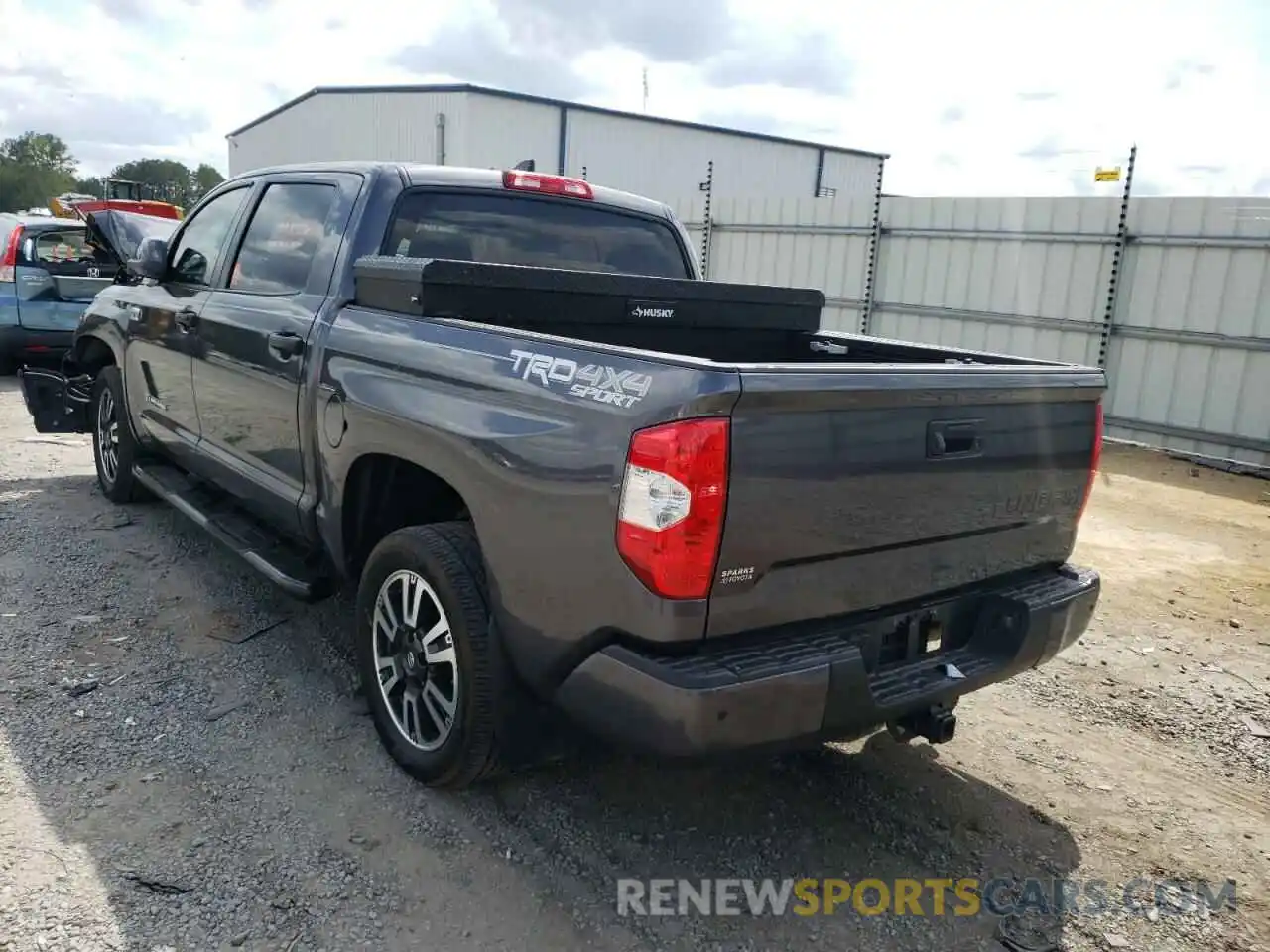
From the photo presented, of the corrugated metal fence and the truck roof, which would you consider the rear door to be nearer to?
the truck roof

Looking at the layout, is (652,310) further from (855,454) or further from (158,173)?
(158,173)

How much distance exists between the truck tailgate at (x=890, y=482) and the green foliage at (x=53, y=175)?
226ft

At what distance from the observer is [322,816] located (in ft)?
9.99

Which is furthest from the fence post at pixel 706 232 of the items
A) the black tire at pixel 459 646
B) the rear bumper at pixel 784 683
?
the rear bumper at pixel 784 683

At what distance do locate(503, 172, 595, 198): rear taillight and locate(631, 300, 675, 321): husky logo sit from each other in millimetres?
743

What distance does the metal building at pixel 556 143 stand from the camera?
75.2 ft

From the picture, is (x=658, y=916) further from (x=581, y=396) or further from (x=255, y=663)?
(x=255, y=663)

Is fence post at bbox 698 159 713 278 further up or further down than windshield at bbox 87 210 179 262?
further up

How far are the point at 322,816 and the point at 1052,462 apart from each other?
2.46 meters

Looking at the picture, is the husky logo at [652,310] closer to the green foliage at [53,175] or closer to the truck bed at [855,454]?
the truck bed at [855,454]

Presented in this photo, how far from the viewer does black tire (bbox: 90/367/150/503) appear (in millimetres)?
5785

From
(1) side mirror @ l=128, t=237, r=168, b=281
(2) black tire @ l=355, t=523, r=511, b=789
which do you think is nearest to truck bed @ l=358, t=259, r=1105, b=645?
(2) black tire @ l=355, t=523, r=511, b=789

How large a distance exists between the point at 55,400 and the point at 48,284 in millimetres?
4052

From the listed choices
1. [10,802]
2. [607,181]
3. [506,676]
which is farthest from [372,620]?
[607,181]
